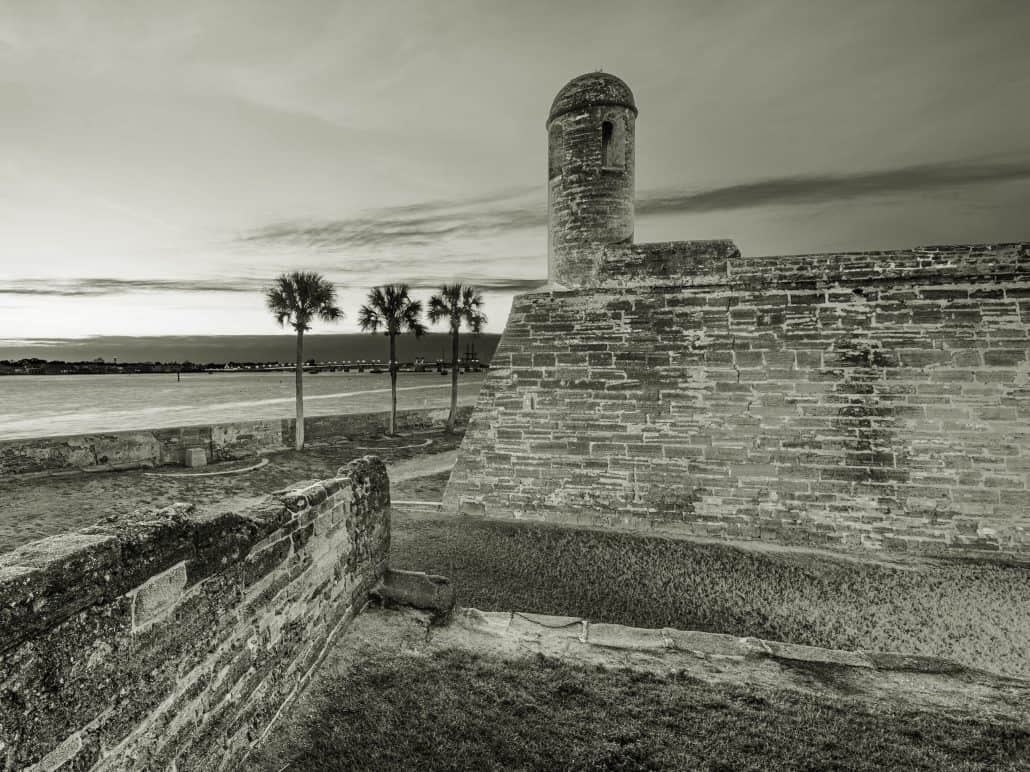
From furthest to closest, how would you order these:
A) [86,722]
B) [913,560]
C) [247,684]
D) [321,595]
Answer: [913,560] < [321,595] < [247,684] < [86,722]

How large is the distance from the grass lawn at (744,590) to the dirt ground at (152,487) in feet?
12.4

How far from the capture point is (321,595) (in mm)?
3752

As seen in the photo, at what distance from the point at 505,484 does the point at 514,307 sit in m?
2.91

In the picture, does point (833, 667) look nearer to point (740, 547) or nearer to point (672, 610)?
point (672, 610)

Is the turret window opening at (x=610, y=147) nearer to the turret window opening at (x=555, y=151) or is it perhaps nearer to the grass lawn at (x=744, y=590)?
the turret window opening at (x=555, y=151)

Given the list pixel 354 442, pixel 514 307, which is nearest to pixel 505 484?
pixel 514 307

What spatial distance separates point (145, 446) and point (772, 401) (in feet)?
44.6

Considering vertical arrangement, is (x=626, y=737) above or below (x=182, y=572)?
below

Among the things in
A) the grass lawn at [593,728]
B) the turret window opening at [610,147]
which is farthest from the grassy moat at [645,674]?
the turret window opening at [610,147]

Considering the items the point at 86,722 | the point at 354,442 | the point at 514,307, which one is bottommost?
the point at 354,442

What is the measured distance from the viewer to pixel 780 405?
7609 millimetres

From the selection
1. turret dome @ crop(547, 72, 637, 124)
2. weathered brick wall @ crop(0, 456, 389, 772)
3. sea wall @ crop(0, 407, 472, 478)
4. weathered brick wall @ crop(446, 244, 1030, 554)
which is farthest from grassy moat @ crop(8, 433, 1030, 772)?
turret dome @ crop(547, 72, 637, 124)

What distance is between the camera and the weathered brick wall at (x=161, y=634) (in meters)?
1.71

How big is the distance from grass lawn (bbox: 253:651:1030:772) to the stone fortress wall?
418 cm
